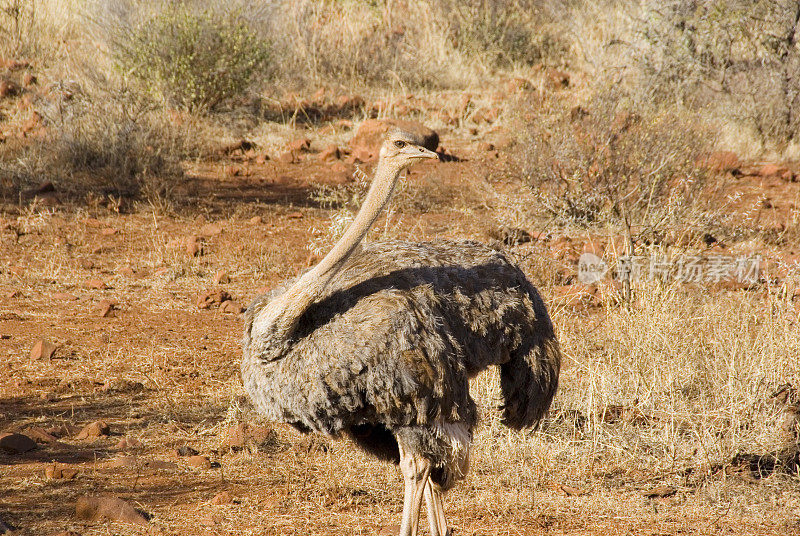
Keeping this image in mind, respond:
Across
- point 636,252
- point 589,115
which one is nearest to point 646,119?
point 589,115

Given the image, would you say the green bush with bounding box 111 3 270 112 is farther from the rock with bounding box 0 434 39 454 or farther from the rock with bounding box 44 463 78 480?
the rock with bounding box 44 463 78 480

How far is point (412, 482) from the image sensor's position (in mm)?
3607

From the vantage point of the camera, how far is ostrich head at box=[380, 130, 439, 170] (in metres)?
3.61

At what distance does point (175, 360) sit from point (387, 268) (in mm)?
2774

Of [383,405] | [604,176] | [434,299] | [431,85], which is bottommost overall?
[431,85]

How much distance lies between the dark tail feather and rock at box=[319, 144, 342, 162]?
7495 millimetres

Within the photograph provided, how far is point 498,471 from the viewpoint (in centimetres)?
465

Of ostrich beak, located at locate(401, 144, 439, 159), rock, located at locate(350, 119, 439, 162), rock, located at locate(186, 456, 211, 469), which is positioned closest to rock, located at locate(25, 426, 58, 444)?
rock, located at locate(186, 456, 211, 469)

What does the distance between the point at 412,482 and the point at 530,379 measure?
2.44ft

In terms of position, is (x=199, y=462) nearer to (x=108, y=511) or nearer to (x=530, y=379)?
(x=108, y=511)

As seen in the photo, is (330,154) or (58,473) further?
(330,154)

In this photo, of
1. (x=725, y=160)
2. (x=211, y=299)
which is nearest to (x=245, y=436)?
(x=211, y=299)

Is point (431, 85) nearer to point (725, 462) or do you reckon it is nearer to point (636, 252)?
point (636, 252)

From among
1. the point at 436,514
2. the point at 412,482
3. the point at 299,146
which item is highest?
the point at 412,482
